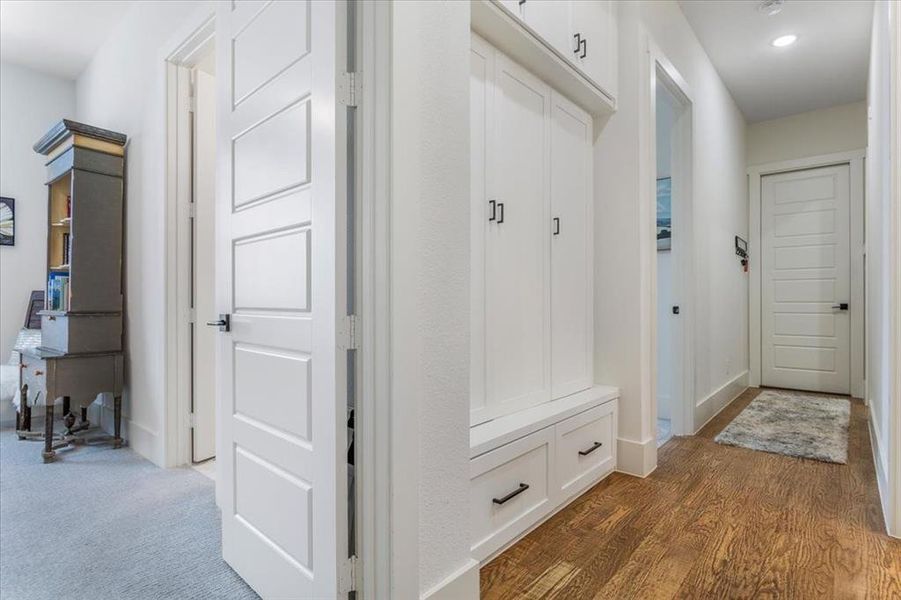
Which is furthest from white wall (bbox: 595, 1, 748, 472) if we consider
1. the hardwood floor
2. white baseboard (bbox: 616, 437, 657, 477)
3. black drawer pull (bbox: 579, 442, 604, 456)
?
the hardwood floor

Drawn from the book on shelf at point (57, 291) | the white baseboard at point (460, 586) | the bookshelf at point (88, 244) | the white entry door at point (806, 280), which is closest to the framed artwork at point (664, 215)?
the white entry door at point (806, 280)

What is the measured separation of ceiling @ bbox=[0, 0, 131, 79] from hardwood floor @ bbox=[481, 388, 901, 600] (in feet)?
12.9

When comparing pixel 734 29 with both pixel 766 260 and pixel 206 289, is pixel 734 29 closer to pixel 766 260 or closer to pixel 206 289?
pixel 766 260

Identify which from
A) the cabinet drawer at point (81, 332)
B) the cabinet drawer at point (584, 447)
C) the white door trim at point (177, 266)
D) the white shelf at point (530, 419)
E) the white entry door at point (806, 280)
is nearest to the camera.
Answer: the white shelf at point (530, 419)

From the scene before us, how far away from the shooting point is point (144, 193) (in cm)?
289

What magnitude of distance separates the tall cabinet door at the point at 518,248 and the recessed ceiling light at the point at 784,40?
263cm

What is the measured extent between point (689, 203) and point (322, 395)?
2944mm

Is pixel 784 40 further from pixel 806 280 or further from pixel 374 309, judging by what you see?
pixel 374 309

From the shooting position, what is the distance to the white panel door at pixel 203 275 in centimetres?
273

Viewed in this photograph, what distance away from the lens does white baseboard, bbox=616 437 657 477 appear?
2.47m

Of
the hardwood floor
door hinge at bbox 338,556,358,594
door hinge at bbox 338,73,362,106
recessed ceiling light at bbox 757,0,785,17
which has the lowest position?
the hardwood floor

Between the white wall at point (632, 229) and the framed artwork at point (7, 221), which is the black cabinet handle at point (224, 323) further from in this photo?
the framed artwork at point (7, 221)

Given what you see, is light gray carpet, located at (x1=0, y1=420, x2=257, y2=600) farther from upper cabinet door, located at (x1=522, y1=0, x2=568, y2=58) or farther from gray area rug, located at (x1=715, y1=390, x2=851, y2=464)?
gray area rug, located at (x1=715, y1=390, x2=851, y2=464)

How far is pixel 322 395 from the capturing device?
49.1 inches
